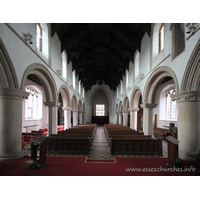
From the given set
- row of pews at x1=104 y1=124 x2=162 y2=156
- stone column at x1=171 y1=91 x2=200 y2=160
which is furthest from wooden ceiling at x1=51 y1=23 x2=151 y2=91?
row of pews at x1=104 y1=124 x2=162 y2=156

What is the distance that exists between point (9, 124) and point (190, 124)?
689 centimetres

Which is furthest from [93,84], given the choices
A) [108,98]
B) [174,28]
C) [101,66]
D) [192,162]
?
[192,162]

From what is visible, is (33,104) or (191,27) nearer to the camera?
(191,27)

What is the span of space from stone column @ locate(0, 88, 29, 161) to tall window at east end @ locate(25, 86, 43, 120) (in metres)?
9.51

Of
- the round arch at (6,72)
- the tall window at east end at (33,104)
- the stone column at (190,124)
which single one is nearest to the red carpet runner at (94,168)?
the stone column at (190,124)

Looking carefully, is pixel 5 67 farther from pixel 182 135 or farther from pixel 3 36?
pixel 182 135

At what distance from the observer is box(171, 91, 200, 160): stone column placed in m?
5.41

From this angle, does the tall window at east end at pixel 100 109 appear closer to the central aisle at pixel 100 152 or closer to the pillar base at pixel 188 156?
the central aisle at pixel 100 152

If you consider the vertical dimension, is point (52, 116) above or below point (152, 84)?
below

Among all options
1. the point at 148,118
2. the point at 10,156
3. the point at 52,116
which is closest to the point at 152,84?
the point at 148,118

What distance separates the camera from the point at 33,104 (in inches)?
607

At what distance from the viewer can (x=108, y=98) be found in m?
28.7

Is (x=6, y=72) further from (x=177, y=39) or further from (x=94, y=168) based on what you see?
(x=177, y=39)

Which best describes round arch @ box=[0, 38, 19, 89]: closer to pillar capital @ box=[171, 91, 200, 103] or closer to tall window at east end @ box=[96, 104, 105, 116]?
pillar capital @ box=[171, 91, 200, 103]
